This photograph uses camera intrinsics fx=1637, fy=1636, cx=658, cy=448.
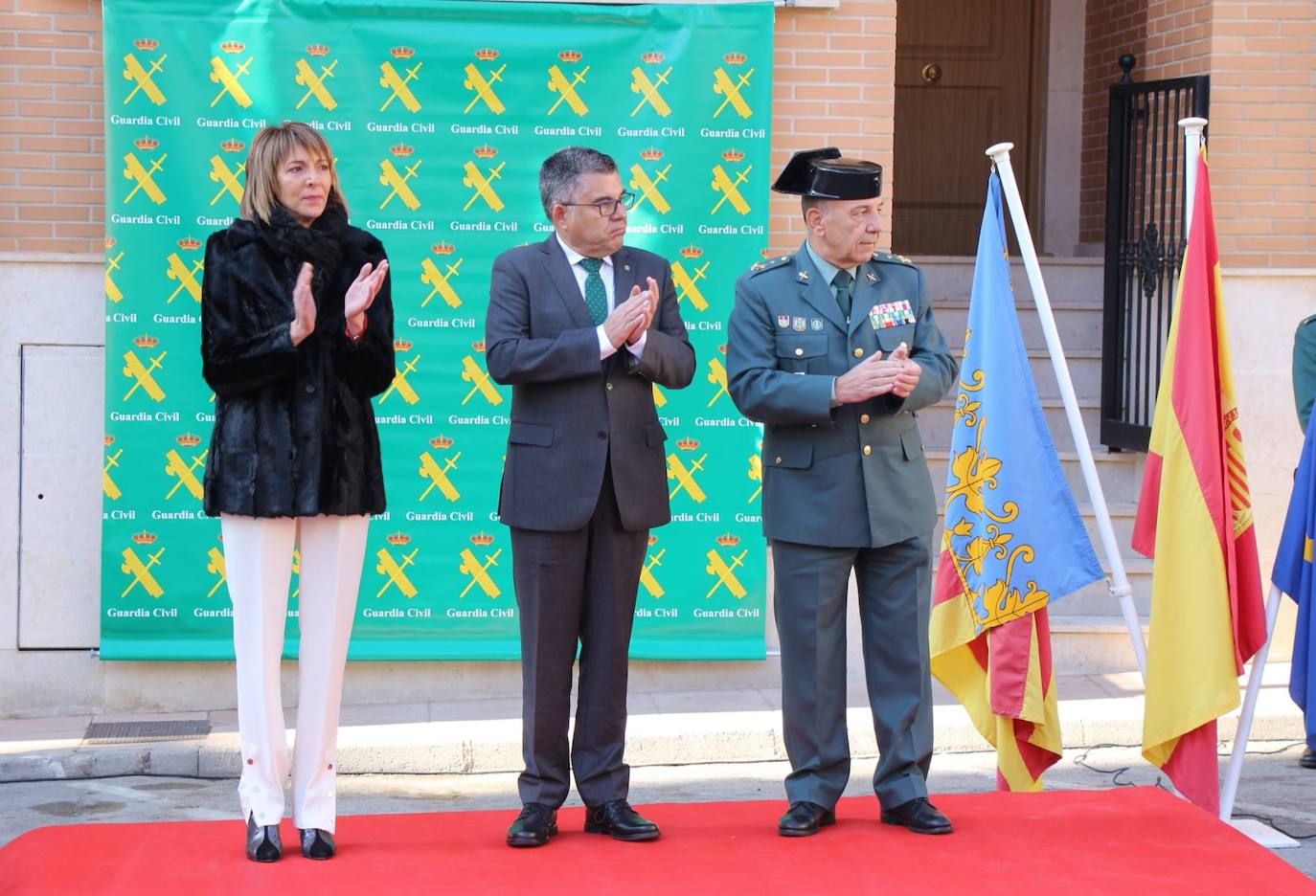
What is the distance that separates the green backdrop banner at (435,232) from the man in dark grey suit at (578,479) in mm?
2818

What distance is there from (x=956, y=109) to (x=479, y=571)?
198 inches

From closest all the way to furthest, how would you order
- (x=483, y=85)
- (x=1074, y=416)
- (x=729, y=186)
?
(x=1074, y=416) < (x=483, y=85) < (x=729, y=186)

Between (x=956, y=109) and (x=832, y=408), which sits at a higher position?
(x=956, y=109)

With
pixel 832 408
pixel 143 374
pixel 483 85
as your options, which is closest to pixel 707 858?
pixel 832 408

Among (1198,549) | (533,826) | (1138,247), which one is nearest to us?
(533,826)

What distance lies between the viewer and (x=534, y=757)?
4598 mm

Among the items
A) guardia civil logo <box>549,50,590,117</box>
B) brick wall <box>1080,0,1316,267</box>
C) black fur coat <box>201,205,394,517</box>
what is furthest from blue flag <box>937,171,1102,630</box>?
brick wall <box>1080,0,1316,267</box>

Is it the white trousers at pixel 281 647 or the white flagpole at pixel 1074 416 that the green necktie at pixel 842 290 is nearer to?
the white flagpole at pixel 1074 416

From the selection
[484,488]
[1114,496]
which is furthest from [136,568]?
[1114,496]

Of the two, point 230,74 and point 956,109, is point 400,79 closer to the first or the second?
point 230,74

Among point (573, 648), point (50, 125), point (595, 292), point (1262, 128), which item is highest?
point (1262, 128)

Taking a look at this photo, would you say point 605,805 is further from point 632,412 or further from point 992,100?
point 992,100

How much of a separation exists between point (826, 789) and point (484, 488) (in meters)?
3.21

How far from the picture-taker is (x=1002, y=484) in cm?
518
